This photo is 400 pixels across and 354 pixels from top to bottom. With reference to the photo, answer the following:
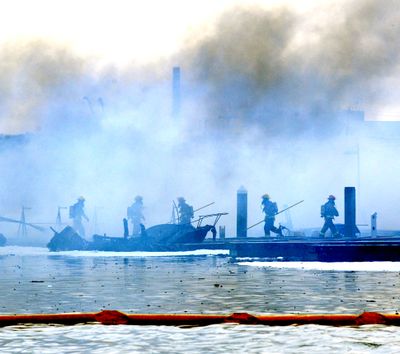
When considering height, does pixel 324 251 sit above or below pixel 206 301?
above

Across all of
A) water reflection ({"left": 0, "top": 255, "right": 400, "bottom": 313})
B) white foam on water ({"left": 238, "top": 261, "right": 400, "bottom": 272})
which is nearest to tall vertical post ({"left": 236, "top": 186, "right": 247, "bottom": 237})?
white foam on water ({"left": 238, "top": 261, "right": 400, "bottom": 272})

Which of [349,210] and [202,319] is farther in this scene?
[349,210]

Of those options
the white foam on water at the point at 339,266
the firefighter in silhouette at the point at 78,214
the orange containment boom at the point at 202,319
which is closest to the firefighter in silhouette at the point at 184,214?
the firefighter in silhouette at the point at 78,214

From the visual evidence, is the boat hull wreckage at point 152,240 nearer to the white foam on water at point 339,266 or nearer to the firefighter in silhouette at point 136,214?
the firefighter in silhouette at point 136,214

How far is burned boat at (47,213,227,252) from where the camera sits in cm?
4019

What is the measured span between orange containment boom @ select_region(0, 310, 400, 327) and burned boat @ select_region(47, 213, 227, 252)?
2883 centimetres

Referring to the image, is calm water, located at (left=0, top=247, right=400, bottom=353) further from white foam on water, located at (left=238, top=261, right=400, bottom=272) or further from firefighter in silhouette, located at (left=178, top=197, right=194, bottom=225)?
firefighter in silhouette, located at (left=178, top=197, right=194, bottom=225)

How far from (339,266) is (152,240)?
52.8 ft

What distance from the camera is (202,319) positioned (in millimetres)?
10586

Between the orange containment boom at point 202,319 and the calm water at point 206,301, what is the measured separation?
0.25 m

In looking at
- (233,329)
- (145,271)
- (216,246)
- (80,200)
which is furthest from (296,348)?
(80,200)

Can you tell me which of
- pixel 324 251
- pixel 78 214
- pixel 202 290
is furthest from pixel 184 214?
pixel 202 290

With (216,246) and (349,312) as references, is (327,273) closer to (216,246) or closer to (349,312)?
(349,312)

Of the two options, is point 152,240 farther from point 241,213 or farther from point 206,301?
point 206,301
